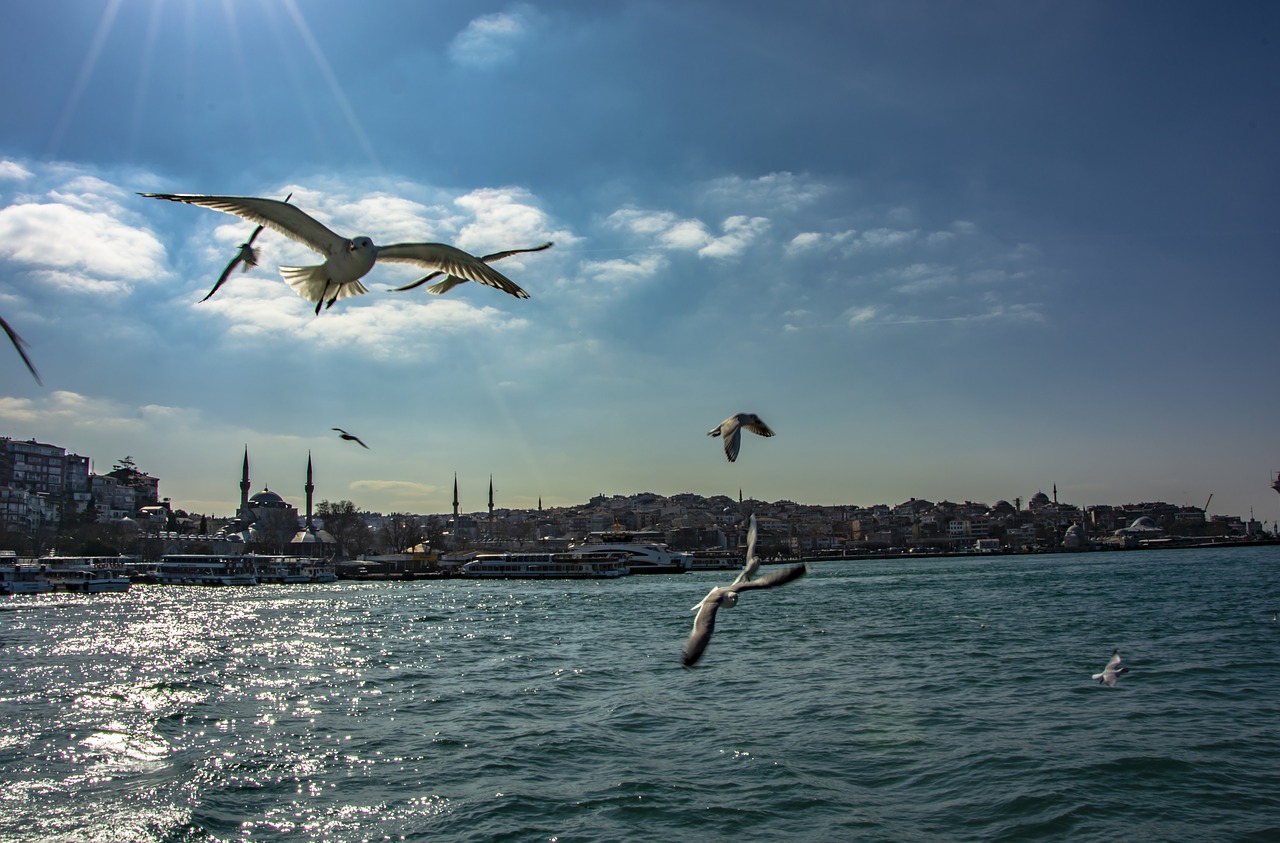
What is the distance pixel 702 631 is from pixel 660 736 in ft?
23.2

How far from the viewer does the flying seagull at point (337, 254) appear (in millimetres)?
3859

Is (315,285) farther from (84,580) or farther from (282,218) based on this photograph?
(84,580)

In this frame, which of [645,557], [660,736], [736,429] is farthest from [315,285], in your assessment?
[645,557]

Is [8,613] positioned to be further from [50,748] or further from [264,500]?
[264,500]

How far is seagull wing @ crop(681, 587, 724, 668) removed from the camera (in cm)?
317

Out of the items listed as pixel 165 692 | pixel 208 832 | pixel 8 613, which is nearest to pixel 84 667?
pixel 165 692

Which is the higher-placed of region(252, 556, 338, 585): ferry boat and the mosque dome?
the mosque dome

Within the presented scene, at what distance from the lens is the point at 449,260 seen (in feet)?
13.8

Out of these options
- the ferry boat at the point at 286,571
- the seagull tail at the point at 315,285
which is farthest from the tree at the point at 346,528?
the seagull tail at the point at 315,285

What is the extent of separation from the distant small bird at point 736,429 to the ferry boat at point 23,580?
4641 cm

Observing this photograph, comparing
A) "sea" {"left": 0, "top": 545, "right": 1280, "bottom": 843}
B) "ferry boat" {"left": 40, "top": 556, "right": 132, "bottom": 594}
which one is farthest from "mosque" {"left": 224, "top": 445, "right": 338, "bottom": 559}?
"sea" {"left": 0, "top": 545, "right": 1280, "bottom": 843}

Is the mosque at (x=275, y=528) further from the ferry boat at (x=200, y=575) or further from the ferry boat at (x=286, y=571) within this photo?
the ferry boat at (x=200, y=575)

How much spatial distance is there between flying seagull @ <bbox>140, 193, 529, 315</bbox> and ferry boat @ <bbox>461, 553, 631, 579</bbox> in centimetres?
5182

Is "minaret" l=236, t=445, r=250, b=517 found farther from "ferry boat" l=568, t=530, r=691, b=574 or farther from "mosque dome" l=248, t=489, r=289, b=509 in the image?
"ferry boat" l=568, t=530, r=691, b=574
